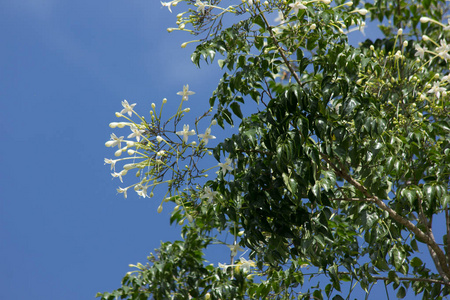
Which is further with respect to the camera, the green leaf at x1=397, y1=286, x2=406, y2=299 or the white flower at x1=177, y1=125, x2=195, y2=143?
the green leaf at x1=397, y1=286, x2=406, y2=299

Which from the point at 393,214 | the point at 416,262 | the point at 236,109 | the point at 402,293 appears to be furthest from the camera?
the point at 402,293

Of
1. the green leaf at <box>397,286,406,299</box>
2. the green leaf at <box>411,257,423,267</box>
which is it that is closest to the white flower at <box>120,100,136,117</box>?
the green leaf at <box>411,257,423,267</box>

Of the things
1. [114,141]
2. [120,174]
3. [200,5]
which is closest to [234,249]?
[120,174]

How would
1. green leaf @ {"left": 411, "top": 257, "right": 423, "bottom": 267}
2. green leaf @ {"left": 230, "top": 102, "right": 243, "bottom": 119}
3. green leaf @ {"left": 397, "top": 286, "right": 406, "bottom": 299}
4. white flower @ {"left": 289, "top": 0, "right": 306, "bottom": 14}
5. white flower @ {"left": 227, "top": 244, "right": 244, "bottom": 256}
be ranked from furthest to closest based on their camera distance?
green leaf @ {"left": 397, "top": 286, "right": 406, "bottom": 299} < green leaf @ {"left": 411, "top": 257, "right": 423, "bottom": 267} < white flower @ {"left": 227, "top": 244, "right": 244, "bottom": 256} < green leaf @ {"left": 230, "top": 102, "right": 243, "bottom": 119} < white flower @ {"left": 289, "top": 0, "right": 306, "bottom": 14}

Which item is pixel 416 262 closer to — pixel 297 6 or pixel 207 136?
→ pixel 207 136

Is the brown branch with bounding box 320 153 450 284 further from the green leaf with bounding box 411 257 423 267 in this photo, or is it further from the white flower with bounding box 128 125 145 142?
the white flower with bounding box 128 125 145 142

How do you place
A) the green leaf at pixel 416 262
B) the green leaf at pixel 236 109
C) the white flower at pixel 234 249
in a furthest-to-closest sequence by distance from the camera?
1. the green leaf at pixel 416 262
2. the white flower at pixel 234 249
3. the green leaf at pixel 236 109

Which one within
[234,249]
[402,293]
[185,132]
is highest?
[185,132]

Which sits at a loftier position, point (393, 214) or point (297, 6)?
point (297, 6)

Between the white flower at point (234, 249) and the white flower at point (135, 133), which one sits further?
the white flower at point (234, 249)

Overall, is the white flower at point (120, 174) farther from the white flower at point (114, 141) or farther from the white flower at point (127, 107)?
the white flower at point (127, 107)

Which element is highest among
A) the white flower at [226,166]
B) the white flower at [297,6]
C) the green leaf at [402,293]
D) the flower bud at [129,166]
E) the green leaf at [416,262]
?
the white flower at [297,6]

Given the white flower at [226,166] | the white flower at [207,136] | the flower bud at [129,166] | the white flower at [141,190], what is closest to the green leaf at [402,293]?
the white flower at [226,166]

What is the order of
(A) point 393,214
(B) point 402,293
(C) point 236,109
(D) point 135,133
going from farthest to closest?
1. (B) point 402,293
2. (A) point 393,214
3. (C) point 236,109
4. (D) point 135,133
